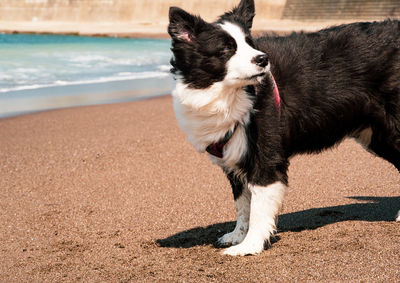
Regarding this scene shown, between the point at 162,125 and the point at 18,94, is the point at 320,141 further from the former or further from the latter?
the point at 18,94

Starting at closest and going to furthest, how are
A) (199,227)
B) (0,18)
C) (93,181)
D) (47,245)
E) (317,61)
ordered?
(317,61), (47,245), (199,227), (93,181), (0,18)

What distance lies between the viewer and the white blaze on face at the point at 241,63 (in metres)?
3.30

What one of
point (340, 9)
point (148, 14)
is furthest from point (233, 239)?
point (148, 14)

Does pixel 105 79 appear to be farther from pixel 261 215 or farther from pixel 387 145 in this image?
pixel 261 215

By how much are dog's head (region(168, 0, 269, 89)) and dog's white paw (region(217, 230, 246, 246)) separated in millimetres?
1208

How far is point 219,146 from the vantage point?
11.9 ft

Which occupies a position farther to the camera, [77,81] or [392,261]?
[77,81]

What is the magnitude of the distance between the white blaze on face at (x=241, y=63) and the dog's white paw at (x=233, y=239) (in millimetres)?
1236

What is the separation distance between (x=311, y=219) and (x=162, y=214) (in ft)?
4.18

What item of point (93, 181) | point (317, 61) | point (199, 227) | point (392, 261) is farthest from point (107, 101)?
point (392, 261)

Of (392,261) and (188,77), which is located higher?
(188,77)

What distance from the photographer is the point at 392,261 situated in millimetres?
3264

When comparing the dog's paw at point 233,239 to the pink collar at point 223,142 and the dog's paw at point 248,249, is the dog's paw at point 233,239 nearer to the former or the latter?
the dog's paw at point 248,249

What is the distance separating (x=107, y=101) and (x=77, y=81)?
314 cm
